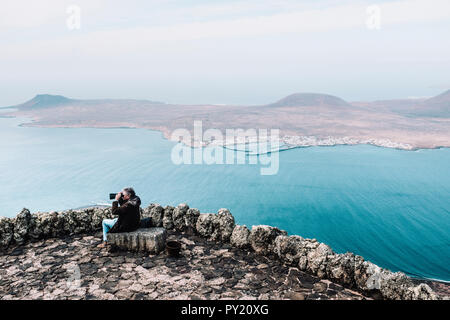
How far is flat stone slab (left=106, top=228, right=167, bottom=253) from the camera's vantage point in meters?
6.41

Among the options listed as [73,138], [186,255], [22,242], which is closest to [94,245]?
[22,242]

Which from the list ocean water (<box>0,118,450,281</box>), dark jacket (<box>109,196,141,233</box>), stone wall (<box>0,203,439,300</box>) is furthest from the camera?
ocean water (<box>0,118,450,281</box>)

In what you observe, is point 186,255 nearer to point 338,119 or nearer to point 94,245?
point 94,245

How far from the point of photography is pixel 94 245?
6.80 meters

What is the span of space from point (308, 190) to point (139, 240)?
1898 cm

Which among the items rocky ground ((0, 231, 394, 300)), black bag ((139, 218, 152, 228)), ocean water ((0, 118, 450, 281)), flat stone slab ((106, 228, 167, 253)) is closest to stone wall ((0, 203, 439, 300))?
rocky ground ((0, 231, 394, 300))

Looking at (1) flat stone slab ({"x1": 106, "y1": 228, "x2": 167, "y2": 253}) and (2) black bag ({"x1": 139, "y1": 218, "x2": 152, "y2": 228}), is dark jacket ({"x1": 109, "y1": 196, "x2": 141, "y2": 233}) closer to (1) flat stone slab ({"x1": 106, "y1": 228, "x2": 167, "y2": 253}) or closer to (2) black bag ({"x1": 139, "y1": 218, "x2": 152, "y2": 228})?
(1) flat stone slab ({"x1": 106, "y1": 228, "x2": 167, "y2": 253})

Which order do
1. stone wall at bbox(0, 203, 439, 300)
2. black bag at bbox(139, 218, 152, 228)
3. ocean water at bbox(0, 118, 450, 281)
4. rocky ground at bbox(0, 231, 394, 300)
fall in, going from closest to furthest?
stone wall at bbox(0, 203, 439, 300), rocky ground at bbox(0, 231, 394, 300), black bag at bbox(139, 218, 152, 228), ocean water at bbox(0, 118, 450, 281)

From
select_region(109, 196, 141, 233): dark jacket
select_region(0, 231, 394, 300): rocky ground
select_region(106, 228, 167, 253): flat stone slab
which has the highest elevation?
select_region(109, 196, 141, 233): dark jacket

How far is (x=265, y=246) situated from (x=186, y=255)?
1.52 meters

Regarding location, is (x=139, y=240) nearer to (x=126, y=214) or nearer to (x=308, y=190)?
(x=126, y=214)

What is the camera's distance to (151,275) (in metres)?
5.70

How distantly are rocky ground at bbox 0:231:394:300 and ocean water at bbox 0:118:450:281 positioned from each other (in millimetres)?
12067

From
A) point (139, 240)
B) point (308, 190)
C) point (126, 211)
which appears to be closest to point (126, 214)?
point (126, 211)
